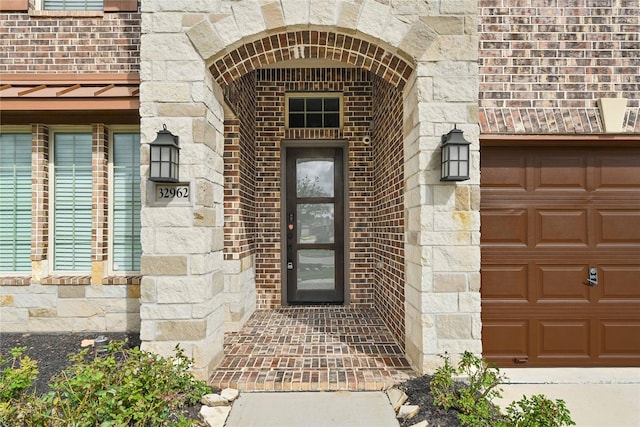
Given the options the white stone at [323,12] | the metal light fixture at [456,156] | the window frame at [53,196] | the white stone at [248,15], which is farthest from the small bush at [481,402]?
the window frame at [53,196]

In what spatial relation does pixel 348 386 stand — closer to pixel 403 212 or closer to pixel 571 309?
pixel 403 212

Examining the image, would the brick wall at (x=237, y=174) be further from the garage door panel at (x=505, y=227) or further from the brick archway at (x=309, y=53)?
the garage door panel at (x=505, y=227)

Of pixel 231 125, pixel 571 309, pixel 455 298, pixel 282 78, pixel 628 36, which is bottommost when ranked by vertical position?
pixel 571 309

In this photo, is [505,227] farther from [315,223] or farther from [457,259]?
[315,223]

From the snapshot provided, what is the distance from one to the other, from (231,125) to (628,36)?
4.31 meters

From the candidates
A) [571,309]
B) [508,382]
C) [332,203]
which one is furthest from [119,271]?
[571,309]

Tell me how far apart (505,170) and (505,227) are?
58 centimetres

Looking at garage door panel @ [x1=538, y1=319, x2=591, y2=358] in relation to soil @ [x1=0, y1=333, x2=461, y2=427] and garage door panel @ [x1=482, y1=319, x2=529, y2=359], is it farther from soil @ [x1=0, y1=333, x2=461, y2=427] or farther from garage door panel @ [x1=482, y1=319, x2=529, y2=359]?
soil @ [x1=0, y1=333, x2=461, y2=427]

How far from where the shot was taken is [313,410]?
2.61m

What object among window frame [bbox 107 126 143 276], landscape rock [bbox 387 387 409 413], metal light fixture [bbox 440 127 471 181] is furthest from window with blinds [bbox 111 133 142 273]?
metal light fixture [bbox 440 127 471 181]

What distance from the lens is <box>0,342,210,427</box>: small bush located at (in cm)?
214

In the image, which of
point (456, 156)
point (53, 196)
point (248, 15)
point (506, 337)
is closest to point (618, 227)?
point (506, 337)

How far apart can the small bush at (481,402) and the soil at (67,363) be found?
9cm

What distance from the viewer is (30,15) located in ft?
13.2
